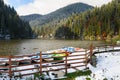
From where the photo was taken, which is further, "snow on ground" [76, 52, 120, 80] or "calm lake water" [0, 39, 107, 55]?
"calm lake water" [0, 39, 107, 55]

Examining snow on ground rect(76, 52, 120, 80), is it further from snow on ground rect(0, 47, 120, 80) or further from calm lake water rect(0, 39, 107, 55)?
calm lake water rect(0, 39, 107, 55)

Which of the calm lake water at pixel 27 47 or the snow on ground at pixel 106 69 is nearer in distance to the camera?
the snow on ground at pixel 106 69

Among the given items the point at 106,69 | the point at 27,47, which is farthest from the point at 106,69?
the point at 27,47

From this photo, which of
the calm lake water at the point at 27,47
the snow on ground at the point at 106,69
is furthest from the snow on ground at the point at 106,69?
the calm lake water at the point at 27,47

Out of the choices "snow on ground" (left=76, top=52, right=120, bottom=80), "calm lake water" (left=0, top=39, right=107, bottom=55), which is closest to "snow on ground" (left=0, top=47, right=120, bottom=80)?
"snow on ground" (left=76, top=52, right=120, bottom=80)

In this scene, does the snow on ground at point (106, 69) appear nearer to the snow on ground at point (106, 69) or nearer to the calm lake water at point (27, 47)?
the snow on ground at point (106, 69)

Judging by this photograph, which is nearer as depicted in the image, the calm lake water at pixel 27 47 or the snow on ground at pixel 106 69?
the snow on ground at pixel 106 69

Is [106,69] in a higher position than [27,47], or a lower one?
lower

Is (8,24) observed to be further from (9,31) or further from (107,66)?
(107,66)

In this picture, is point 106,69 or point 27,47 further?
point 27,47

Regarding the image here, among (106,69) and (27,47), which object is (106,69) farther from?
(27,47)

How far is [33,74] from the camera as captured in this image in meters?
24.7

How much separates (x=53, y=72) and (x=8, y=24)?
16336 cm

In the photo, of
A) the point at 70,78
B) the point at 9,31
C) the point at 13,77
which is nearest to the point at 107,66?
the point at 70,78
